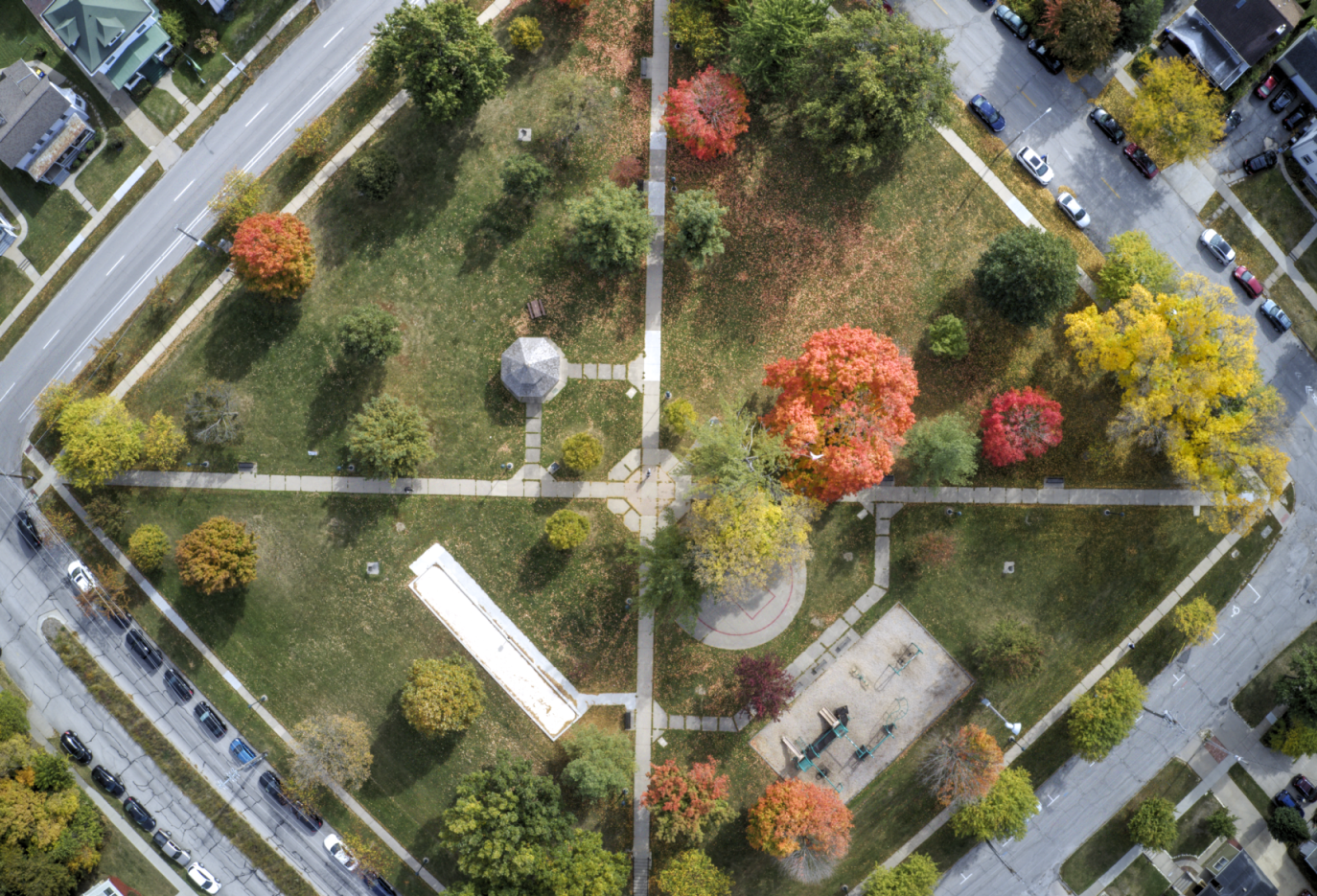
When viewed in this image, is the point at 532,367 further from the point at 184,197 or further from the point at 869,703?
the point at 869,703

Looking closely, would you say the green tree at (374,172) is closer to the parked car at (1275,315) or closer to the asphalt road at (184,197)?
the asphalt road at (184,197)

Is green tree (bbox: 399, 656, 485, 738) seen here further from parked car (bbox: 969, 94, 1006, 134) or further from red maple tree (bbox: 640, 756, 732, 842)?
parked car (bbox: 969, 94, 1006, 134)

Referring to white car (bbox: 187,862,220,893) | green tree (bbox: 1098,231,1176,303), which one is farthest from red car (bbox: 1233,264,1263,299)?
white car (bbox: 187,862,220,893)

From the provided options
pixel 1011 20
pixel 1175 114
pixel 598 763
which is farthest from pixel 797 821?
pixel 1011 20

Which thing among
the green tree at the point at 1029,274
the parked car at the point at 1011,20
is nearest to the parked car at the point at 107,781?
the green tree at the point at 1029,274

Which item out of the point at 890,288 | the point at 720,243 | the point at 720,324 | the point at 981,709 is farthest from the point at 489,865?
the point at 890,288

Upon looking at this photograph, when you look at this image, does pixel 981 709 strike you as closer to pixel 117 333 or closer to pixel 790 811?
pixel 790 811
